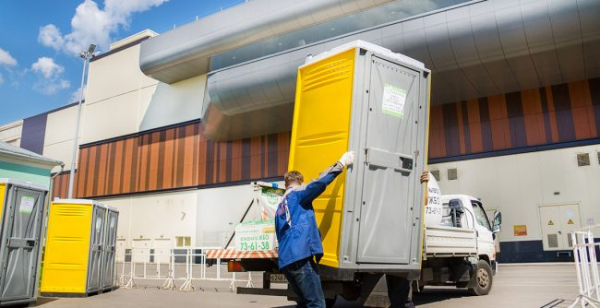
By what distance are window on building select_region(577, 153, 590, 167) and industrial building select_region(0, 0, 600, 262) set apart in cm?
5

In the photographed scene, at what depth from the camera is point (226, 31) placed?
29.0 meters

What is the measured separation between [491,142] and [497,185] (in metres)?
2.16

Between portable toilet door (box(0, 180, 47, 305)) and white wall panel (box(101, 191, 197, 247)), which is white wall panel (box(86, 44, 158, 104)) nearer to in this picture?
white wall panel (box(101, 191, 197, 247))

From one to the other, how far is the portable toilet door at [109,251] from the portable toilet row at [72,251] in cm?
44

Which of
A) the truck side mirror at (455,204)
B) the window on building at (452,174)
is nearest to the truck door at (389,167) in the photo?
the truck side mirror at (455,204)

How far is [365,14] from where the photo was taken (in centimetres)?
2139

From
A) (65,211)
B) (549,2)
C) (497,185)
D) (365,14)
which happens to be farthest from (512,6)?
(65,211)

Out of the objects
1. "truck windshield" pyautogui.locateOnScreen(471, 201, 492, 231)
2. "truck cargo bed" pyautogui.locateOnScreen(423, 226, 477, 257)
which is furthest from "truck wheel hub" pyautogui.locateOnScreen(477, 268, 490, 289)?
"truck cargo bed" pyautogui.locateOnScreen(423, 226, 477, 257)

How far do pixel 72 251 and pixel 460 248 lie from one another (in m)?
9.14

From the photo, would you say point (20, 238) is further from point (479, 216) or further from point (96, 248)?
point (479, 216)

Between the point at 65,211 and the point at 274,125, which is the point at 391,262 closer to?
the point at 65,211

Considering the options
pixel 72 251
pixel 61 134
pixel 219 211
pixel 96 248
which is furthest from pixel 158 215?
pixel 72 251

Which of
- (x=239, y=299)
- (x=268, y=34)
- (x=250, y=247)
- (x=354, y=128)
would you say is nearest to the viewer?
(x=354, y=128)

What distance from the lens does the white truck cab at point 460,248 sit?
764 centimetres
